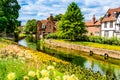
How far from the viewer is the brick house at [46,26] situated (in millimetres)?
98125

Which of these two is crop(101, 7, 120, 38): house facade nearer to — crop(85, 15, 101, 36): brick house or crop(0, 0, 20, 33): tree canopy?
crop(85, 15, 101, 36): brick house

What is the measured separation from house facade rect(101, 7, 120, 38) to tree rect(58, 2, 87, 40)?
7.08 meters

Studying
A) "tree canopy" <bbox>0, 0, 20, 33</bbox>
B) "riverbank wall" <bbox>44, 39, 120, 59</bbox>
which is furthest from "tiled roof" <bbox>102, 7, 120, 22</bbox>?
"tree canopy" <bbox>0, 0, 20, 33</bbox>

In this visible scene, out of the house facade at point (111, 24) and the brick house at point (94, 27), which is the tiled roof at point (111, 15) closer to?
the house facade at point (111, 24)

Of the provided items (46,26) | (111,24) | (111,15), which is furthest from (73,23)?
(46,26)

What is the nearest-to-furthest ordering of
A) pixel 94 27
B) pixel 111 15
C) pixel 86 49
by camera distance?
pixel 86 49
pixel 111 15
pixel 94 27

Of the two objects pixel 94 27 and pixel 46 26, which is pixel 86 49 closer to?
pixel 94 27

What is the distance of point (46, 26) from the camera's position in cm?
9975

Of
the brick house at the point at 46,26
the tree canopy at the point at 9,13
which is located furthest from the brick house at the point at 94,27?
the tree canopy at the point at 9,13

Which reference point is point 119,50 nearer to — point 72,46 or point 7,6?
point 72,46

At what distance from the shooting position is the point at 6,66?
38.4 ft

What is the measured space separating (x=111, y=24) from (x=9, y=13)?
2534 cm

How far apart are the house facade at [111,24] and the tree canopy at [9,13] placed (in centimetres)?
2303

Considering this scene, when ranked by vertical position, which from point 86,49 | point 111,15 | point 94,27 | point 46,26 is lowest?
point 86,49
